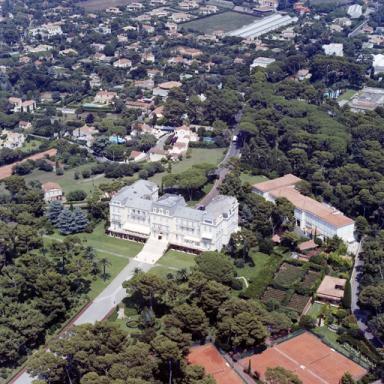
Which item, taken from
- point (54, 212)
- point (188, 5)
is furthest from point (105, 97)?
point (188, 5)

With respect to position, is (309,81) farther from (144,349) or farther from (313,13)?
(144,349)

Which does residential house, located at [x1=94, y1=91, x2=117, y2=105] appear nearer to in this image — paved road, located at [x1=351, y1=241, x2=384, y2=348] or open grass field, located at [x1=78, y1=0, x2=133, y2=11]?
paved road, located at [x1=351, y1=241, x2=384, y2=348]

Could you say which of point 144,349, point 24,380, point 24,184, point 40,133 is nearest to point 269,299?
point 144,349

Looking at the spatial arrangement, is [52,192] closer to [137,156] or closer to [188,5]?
A: [137,156]

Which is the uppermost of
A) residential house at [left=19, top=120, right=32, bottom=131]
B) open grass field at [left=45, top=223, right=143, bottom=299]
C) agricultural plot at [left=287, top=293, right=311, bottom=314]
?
agricultural plot at [left=287, top=293, right=311, bottom=314]

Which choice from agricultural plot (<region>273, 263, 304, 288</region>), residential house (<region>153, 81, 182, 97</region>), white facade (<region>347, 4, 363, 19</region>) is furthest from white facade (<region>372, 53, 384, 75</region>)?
agricultural plot (<region>273, 263, 304, 288</region>)
